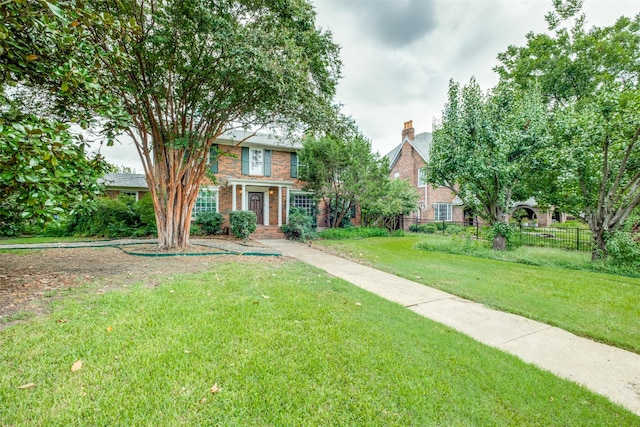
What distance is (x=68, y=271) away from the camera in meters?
5.71

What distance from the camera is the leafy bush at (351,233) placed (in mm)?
14758

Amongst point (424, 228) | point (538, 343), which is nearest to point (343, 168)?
point (424, 228)

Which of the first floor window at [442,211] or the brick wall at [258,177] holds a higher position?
the brick wall at [258,177]

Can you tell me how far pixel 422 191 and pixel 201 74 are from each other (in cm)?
1844

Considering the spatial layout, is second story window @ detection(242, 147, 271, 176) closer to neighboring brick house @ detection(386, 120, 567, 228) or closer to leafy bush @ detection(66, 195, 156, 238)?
leafy bush @ detection(66, 195, 156, 238)

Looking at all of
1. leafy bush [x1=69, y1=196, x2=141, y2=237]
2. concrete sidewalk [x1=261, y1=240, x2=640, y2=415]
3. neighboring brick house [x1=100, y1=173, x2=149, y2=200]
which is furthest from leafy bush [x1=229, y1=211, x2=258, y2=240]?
concrete sidewalk [x1=261, y1=240, x2=640, y2=415]

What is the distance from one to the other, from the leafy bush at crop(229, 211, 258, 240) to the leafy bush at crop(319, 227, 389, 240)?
3.86m

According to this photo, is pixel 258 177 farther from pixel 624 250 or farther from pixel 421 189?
pixel 624 250

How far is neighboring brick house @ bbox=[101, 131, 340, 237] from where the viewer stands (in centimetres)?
1526

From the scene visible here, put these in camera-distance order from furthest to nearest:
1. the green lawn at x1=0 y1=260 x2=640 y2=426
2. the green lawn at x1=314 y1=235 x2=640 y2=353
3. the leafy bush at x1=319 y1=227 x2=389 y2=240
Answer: the leafy bush at x1=319 y1=227 x2=389 y2=240
the green lawn at x1=314 y1=235 x2=640 y2=353
the green lawn at x1=0 y1=260 x2=640 y2=426

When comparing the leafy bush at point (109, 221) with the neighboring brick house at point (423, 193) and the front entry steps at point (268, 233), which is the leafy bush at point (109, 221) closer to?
the front entry steps at point (268, 233)

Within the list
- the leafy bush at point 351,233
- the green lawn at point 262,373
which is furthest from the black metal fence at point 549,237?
the green lawn at point 262,373

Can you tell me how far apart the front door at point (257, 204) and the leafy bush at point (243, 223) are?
4094 millimetres

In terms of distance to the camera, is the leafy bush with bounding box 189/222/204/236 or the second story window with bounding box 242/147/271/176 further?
the second story window with bounding box 242/147/271/176
